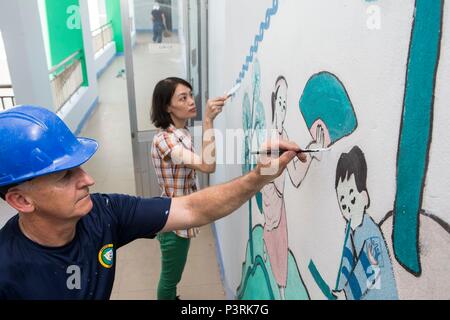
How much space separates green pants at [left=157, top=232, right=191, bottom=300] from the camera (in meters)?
2.06

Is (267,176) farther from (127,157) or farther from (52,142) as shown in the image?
(127,157)

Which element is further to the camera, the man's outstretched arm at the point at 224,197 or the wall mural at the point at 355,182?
the man's outstretched arm at the point at 224,197

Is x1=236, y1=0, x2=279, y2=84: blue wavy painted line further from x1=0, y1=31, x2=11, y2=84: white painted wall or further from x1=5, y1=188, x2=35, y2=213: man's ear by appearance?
x1=0, y1=31, x2=11, y2=84: white painted wall

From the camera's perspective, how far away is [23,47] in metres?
3.73

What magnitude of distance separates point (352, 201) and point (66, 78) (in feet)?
17.8

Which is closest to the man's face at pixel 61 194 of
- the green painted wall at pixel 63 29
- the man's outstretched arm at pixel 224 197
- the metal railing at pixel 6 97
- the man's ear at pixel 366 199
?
the man's outstretched arm at pixel 224 197

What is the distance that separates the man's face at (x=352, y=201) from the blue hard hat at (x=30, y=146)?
0.66 m

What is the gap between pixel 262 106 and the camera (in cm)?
139

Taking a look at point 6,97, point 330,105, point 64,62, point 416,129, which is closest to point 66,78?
point 64,62

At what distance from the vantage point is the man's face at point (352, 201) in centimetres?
70

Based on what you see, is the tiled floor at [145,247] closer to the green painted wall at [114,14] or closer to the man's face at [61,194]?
the man's face at [61,194]

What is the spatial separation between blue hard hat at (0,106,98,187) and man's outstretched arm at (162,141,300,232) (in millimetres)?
395

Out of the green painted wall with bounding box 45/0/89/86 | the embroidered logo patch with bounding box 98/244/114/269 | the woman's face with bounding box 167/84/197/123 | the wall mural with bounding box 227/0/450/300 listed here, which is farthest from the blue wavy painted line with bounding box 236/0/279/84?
the green painted wall with bounding box 45/0/89/86

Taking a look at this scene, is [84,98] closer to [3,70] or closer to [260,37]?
[3,70]
